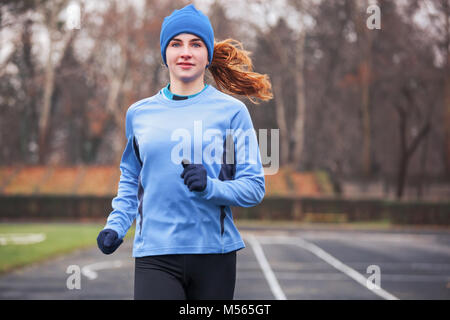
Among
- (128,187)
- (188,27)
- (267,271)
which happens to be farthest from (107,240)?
(267,271)

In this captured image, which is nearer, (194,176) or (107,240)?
(194,176)

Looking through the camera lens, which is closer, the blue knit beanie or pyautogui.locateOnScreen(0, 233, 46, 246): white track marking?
the blue knit beanie

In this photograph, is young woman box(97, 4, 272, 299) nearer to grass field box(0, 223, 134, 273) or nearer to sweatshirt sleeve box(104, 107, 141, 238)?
sweatshirt sleeve box(104, 107, 141, 238)

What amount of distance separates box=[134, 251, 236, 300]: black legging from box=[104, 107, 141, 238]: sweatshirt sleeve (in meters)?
0.33

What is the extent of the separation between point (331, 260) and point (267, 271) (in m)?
2.92

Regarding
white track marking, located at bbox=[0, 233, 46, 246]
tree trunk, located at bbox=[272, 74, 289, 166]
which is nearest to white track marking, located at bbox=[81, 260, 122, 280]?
white track marking, located at bbox=[0, 233, 46, 246]

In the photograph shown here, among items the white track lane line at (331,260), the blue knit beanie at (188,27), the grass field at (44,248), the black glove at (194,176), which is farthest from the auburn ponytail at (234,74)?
the grass field at (44,248)

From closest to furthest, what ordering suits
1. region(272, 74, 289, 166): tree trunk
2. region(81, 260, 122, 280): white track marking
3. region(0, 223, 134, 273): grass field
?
region(81, 260, 122, 280): white track marking, region(0, 223, 134, 273): grass field, region(272, 74, 289, 166): tree trunk

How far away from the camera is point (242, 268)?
1440cm

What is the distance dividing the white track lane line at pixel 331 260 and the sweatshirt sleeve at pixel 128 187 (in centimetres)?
719

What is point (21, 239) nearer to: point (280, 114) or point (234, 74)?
point (234, 74)

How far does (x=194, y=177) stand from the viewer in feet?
9.93

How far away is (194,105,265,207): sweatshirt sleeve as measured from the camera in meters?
3.18

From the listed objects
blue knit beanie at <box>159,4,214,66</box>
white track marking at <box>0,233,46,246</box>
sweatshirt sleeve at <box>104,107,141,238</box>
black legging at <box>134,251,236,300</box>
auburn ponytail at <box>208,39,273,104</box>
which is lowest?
white track marking at <box>0,233,46,246</box>
